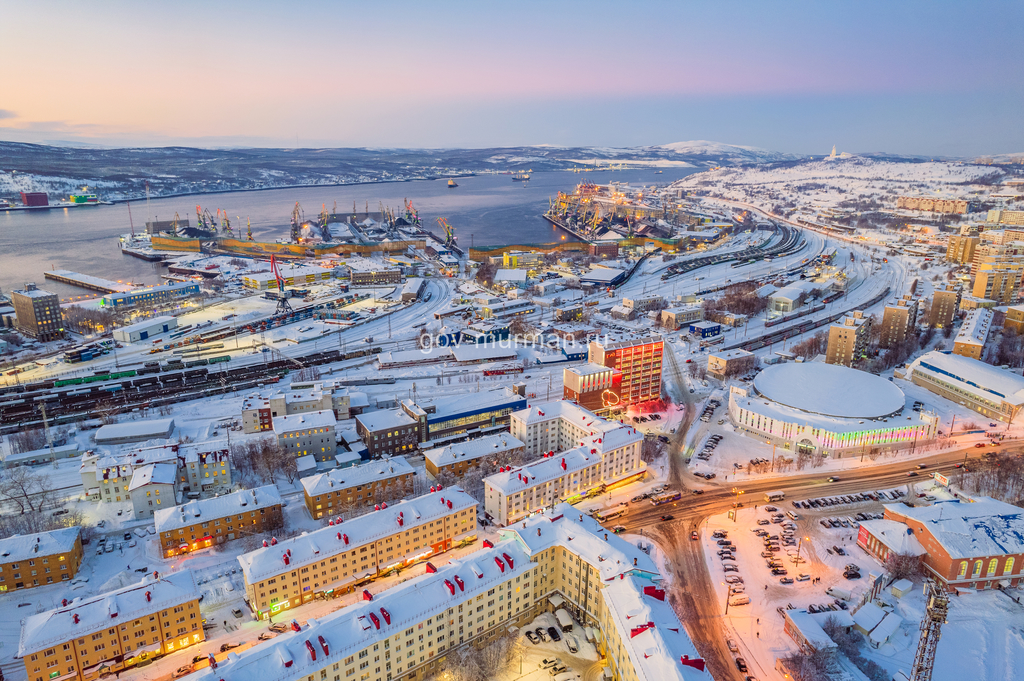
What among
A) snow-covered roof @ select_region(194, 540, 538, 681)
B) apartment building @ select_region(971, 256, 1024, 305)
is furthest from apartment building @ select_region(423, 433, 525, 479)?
apartment building @ select_region(971, 256, 1024, 305)

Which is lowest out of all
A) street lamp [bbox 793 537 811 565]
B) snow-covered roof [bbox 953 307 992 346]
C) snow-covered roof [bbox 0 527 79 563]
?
street lamp [bbox 793 537 811 565]

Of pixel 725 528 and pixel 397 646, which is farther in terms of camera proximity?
pixel 725 528

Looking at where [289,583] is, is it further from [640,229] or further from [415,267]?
[640,229]

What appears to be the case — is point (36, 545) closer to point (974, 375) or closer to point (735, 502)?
point (735, 502)

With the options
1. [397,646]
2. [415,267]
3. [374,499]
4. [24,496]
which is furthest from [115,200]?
[397,646]

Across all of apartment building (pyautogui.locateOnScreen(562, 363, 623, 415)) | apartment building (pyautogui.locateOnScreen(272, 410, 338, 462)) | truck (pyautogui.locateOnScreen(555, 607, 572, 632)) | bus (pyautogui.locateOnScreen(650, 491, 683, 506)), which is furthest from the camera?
apartment building (pyautogui.locateOnScreen(562, 363, 623, 415))

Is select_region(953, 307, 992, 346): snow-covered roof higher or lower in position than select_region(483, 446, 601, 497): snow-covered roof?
higher

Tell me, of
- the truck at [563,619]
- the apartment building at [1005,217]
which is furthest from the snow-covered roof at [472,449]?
the apartment building at [1005,217]

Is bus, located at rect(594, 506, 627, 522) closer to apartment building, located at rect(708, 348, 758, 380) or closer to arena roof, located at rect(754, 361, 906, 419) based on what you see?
arena roof, located at rect(754, 361, 906, 419)
